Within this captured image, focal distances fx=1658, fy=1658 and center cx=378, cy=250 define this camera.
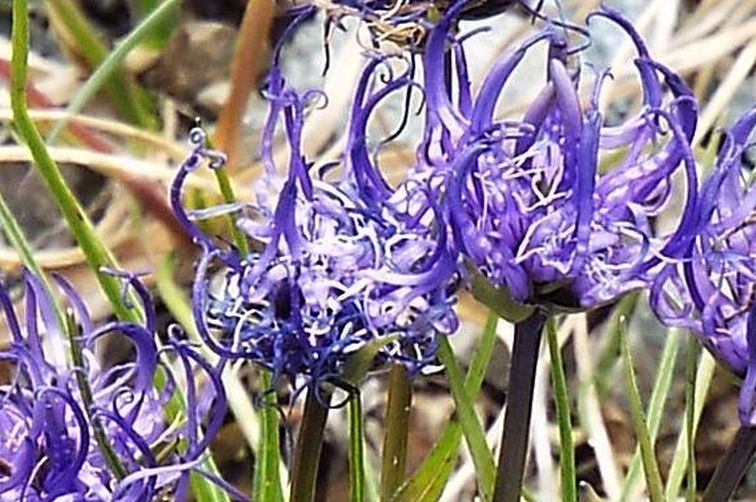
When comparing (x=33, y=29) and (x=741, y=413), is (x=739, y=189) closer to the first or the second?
(x=741, y=413)

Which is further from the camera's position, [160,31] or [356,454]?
[160,31]

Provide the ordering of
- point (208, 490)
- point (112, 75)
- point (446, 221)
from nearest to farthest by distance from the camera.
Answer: point (446, 221)
point (208, 490)
point (112, 75)

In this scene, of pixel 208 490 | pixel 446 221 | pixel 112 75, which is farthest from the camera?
pixel 112 75

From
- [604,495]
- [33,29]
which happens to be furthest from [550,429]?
[33,29]

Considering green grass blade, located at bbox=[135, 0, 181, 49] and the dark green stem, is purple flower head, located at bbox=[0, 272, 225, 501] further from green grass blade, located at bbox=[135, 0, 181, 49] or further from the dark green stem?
green grass blade, located at bbox=[135, 0, 181, 49]

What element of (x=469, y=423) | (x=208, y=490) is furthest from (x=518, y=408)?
(x=208, y=490)

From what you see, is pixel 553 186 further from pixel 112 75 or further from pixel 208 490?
pixel 112 75

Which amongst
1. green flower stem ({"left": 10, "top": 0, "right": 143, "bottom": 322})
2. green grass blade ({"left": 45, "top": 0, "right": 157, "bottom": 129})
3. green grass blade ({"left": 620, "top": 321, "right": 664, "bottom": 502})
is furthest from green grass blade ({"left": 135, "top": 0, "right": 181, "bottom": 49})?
green grass blade ({"left": 620, "top": 321, "right": 664, "bottom": 502})
